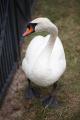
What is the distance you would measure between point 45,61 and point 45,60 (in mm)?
→ 14

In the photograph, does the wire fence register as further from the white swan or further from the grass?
the grass

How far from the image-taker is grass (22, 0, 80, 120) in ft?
15.2

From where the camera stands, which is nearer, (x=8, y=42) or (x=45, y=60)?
(x=45, y=60)

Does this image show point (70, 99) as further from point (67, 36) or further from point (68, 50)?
point (67, 36)

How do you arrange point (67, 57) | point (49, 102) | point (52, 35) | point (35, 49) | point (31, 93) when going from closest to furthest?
point (52, 35)
point (35, 49)
point (49, 102)
point (31, 93)
point (67, 57)

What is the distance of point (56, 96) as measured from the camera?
16.0 feet

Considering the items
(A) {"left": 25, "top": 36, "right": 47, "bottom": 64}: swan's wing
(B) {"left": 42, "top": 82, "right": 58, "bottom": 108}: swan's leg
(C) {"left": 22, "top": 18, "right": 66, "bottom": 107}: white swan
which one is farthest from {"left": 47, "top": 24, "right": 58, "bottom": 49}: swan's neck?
(B) {"left": 42, "top": 82, "right": 58, "bottom": 108}: swan's leg

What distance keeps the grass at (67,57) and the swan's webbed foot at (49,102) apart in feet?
0.21

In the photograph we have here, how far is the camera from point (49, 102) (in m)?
4.74

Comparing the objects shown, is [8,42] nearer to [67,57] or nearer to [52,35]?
[52,35]

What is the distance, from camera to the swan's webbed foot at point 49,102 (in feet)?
15.5

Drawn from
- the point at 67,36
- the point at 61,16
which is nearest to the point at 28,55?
the point at 67,36

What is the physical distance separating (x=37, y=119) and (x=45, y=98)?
1.23ft

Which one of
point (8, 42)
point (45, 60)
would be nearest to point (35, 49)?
point (45, 60)
